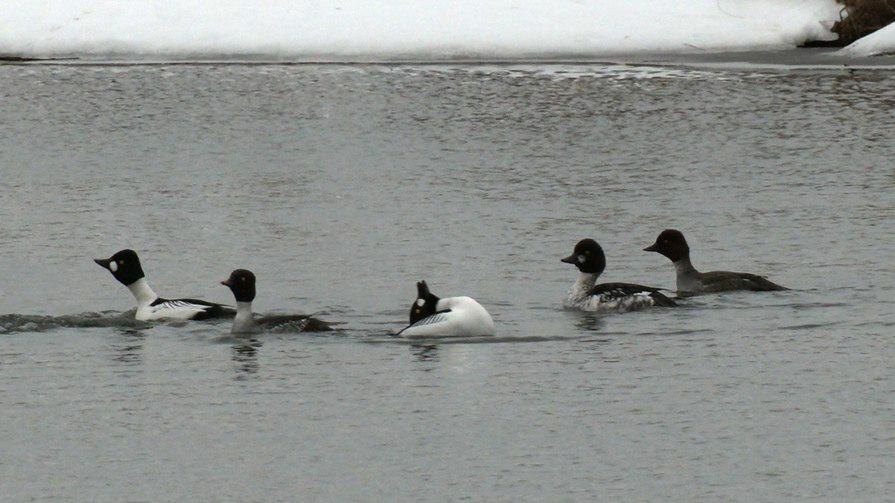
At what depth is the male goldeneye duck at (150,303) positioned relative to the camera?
42.8 feet

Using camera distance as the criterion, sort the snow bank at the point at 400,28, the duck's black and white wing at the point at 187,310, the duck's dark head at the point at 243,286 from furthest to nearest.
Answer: the snow bank at the point at 400,28 < the duck's black and white wing at the point at 187,310 < the duck's dark head at the point at 243,286

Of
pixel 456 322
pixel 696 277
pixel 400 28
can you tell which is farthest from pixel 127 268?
pixel 400 28

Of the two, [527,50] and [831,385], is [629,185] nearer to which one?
[831,385]

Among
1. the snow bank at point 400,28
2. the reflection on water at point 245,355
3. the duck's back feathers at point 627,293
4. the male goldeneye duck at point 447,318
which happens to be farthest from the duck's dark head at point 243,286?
the snow bank at point 400,28

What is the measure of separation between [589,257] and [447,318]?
7.19 ft

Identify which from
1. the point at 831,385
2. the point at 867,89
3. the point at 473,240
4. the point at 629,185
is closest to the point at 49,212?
the point at 473,240

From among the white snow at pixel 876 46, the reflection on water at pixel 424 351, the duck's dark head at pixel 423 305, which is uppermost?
the white snow at pixel 876 46

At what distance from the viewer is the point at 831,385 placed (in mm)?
10352

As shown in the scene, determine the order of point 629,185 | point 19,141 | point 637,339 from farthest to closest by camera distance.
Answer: point 19,141, point 629,185, point 637,339

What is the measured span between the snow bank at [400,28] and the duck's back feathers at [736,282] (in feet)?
57.5

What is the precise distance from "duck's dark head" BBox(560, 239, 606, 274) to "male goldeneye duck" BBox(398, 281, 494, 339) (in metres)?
1.87

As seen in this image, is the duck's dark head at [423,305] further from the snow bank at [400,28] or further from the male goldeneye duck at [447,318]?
the snow bank at [400,28]

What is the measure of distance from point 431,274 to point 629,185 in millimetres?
5686

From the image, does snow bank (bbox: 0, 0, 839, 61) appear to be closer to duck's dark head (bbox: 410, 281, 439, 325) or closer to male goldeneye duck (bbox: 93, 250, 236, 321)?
male goldeneye duck (bbox: 93, 250, 236, 321)
